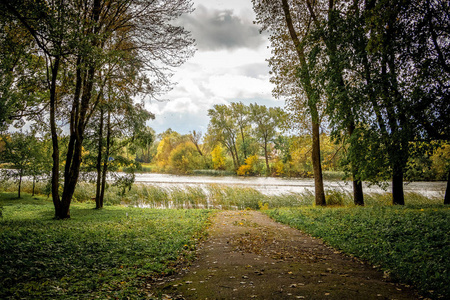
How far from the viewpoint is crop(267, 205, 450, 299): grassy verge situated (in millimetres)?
4270

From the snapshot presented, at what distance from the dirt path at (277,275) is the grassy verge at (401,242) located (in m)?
0.31

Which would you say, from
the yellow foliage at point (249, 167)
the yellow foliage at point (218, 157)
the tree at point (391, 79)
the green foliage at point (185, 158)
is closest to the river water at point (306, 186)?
the tree at point (391, 79)

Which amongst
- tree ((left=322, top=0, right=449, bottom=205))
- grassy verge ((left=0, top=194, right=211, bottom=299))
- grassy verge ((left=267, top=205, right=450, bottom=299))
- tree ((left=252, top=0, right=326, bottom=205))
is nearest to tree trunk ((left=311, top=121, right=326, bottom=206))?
tree ((left=252, top=0, right=326, bottom=205))

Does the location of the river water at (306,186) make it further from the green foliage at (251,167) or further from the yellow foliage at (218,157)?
the yellow foliage at (218,157)

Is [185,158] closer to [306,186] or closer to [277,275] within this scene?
[306,186]

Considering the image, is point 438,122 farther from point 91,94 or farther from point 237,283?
point 91,94

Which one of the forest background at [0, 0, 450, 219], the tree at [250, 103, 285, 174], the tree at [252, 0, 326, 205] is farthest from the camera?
the tree at [250, 103, 285, 174]

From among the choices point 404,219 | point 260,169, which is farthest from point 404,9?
point 260,169

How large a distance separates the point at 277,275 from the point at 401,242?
10.9 ft

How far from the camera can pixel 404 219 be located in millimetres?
7340

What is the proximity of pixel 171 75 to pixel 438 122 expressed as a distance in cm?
1014

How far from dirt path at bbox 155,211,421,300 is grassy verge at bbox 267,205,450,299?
0.31 meters

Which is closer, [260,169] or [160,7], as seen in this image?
[160,7]

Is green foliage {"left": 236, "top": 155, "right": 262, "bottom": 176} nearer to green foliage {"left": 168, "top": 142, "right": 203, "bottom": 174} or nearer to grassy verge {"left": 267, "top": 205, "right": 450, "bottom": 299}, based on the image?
green foliage {"left": 168, "top": 142, "right": 203, "bottom": 174}
